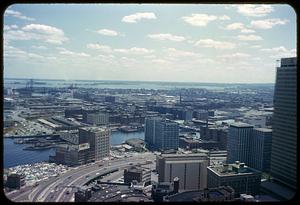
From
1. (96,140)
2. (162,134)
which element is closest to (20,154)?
(96,140)

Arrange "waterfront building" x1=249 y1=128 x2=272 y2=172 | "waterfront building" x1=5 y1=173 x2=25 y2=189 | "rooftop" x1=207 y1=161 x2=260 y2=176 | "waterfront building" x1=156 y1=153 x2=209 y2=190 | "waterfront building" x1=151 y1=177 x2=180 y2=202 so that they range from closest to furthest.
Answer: "waterfront building" x1=151 y1=177 x2=180 y2=202 → "rooftop" x1=207 y1=161 x2=260 y2=176 → "waterfront building" x1=5 y1=173 x2=25 y2=189 → "waterfront building" x1=156 y1=153 x2=209 y2=190 → "waterfront building" x1=249 y1=128 x2=272 y2=172

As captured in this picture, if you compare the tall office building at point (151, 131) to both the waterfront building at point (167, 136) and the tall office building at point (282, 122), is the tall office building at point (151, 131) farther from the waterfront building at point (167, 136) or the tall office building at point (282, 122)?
the tall office building at point (282, 122)

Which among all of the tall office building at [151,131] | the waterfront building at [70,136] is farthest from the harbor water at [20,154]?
the tall office building at [151,131]

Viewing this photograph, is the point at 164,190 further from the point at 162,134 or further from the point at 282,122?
the point at 162,134

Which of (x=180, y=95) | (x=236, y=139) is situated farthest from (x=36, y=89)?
(x=236, y=139)

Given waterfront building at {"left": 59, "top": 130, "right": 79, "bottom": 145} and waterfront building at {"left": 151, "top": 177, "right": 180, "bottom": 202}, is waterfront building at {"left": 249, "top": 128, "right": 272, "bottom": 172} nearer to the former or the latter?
waterfront building at {"left": 151, "top": 177, "right": 180, "bottom": 202}

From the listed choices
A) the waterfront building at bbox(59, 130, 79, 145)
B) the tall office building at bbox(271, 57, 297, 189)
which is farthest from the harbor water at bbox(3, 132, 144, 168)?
the tall office building at bbox(271, 57, 297, 189)
